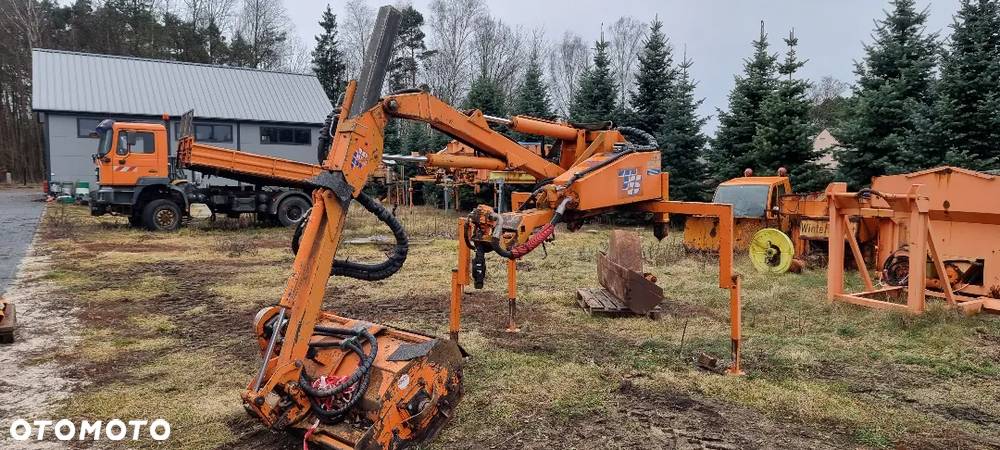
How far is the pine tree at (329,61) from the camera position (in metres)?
47.6

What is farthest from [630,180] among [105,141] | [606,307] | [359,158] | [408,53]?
[408,53]

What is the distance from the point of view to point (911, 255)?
7.43 meters

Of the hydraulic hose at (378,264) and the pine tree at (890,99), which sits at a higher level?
the pine tree at (890,99)

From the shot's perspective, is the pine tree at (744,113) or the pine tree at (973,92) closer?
the pine tree at (973,92)

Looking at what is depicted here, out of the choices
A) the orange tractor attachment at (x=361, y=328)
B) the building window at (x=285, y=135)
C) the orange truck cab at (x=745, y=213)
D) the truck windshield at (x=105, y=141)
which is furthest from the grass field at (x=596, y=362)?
the building window at (x=285, y=135)

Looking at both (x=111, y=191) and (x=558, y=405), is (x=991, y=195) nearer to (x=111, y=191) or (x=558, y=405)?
A: (x=558, y=405)

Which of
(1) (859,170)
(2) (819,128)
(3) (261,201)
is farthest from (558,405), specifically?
(3) (261,201)

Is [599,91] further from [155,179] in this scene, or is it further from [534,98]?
[155,179]

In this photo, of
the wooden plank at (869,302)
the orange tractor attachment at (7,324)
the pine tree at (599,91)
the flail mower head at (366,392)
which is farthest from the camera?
the pine tree at (599,91)

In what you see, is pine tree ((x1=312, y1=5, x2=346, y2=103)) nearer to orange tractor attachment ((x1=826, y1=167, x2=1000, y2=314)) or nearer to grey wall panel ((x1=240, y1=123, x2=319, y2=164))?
grey wall panel ((x1=240, y1=123, x2=319, y2=164))

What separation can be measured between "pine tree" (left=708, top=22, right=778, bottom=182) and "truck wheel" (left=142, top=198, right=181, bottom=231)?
14489 millimetres

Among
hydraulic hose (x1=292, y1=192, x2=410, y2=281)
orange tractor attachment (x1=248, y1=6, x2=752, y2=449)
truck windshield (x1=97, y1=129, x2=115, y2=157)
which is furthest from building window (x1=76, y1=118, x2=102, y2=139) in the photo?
hydraulic hose (x1=292, y1=192, x2=410, y2=281)

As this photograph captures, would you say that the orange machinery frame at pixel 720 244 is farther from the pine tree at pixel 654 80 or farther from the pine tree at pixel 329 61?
the pine tree at pixel 329 61

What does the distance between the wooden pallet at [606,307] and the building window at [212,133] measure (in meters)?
26.3
